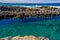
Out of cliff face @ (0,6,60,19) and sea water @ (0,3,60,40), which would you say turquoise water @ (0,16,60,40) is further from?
cliff face @ (0,6,60,19)

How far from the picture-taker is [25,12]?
339cm

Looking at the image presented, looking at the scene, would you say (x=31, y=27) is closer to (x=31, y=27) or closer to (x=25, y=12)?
(x=31, y=27)

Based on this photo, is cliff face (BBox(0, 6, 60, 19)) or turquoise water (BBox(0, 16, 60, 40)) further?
cliff face (BBox(0, 6, 60, 19))

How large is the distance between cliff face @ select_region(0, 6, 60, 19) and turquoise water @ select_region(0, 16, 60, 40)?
119 millimetres

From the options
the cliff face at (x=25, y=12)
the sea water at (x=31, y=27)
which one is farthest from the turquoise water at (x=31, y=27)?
the cliff face at (x=25, y=12)

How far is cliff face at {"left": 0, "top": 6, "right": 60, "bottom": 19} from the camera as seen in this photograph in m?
3.34

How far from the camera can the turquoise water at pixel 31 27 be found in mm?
→ 3230

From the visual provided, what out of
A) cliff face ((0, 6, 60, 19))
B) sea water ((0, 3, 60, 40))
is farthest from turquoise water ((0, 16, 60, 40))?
cliff face ((0, 6, 60, 19))

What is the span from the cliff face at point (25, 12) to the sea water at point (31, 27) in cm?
12

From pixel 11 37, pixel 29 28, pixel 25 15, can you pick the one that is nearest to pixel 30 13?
pixel 25 15

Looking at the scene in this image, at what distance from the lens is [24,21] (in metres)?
3.35

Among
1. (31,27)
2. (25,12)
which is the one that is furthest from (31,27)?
(25,12)

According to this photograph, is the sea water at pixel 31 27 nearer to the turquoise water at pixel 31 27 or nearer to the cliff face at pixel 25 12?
the turquoise water at pixel 31 27

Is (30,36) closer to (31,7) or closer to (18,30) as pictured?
(18,30)
